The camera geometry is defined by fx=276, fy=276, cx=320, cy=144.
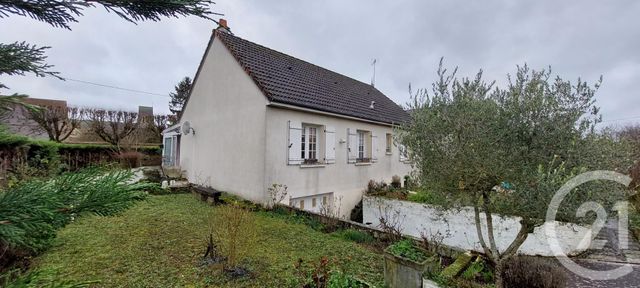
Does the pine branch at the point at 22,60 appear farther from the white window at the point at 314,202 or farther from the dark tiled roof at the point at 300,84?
the white window at the point at 314,202

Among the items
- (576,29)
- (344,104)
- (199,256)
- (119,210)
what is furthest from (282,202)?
(576,29)

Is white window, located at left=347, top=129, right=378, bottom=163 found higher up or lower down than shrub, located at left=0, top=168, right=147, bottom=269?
higher up

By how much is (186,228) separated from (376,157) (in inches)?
372

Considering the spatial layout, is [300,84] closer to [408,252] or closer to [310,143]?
[310,143]

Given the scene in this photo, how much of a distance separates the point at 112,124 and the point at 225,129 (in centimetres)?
1751

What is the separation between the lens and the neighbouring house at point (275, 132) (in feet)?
32.4

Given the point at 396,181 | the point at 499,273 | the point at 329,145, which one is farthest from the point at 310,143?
the point at 499,273

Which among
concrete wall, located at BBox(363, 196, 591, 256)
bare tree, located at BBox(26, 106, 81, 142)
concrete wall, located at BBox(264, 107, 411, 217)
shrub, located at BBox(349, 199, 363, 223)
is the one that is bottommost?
shrub, located at BBox(349, 199, 363, 223)

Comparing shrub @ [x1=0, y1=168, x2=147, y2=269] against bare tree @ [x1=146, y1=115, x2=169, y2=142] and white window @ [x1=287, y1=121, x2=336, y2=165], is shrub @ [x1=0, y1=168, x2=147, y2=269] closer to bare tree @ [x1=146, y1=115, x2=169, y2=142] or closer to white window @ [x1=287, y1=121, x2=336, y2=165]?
white window @ [x1=287, y1=121, x2=336, y2=165]

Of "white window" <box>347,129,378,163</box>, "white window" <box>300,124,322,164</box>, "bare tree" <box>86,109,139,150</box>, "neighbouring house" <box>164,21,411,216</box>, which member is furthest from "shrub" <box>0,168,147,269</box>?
"bare tree" <box>86,109,139,150</box>

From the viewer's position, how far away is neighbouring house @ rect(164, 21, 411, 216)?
9.87 meters

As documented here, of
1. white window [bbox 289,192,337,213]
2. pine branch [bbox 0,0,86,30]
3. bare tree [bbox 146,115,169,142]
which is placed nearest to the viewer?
pine branch [bbox 0,0,86,30]

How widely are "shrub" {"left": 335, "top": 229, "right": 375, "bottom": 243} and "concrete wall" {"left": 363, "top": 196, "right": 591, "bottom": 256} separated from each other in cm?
170

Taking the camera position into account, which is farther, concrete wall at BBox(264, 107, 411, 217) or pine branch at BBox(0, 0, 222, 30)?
concrete wall at BBox(264, 107, 411, 217)
